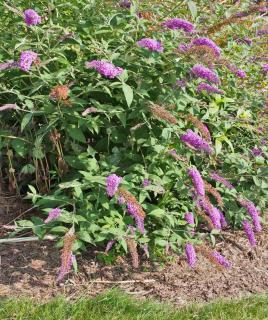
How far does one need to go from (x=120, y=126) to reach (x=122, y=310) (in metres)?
1.23

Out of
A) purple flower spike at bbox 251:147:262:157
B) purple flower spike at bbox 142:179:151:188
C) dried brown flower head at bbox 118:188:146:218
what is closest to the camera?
dried brown flower head at bbox 118:188:146:218

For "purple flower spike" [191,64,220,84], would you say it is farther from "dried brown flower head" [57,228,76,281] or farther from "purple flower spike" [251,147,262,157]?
"dried brown flower head" [57,228,76,281]

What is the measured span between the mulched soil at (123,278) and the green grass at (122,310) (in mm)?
139

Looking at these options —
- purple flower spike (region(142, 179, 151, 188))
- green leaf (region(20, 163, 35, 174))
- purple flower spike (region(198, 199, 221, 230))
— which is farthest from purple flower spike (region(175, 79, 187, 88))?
green leaf (region(20, 163, 35, 174))

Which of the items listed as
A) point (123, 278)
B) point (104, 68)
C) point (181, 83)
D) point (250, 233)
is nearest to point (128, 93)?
point (104, 68)

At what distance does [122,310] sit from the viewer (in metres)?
3.20

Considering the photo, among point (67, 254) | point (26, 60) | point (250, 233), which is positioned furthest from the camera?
point (250, 233)

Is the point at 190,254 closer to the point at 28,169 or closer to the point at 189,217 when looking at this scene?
the point at 189,217

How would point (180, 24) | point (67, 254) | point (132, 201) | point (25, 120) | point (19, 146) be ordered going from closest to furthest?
point (67, 254)
point (132, 201)
point (25, 120)
point (180, 24)
point (19, 146)

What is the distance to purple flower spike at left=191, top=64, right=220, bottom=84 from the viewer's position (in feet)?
11.0

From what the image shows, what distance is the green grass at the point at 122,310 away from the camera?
3.06 meters

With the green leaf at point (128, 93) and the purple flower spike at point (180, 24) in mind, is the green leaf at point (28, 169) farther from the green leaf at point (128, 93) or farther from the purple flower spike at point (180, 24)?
the purple flower spike at point (180, 24)

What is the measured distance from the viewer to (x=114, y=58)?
11.6 feet

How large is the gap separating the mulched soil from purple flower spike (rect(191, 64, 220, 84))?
128 centimetres
